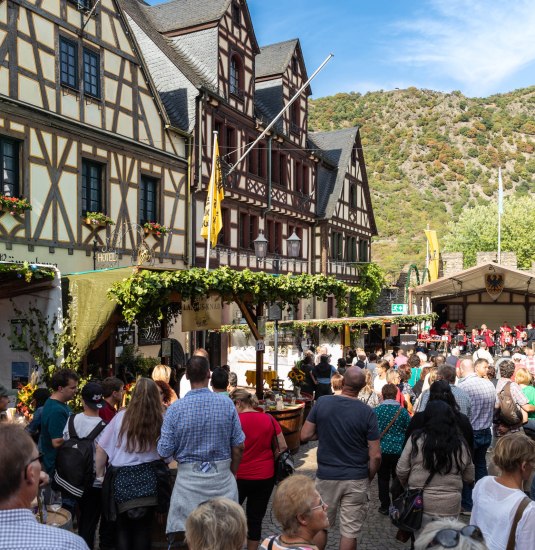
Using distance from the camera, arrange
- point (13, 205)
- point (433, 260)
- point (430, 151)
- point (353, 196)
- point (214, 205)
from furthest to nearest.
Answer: point (430, 151), point (353, 196), point (433, 260), point (214, 205), point (13, 205)

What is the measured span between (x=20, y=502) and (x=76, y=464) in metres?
3.08

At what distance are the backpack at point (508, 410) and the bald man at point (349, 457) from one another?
317 centimetres

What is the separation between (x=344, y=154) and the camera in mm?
31297

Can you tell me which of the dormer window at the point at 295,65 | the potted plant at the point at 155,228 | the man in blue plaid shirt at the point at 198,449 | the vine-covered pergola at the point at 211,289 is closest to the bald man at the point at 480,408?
the man in blue plaid shirt at the point at 198,449

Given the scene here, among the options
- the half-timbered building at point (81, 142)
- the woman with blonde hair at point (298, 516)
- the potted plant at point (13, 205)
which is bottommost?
the woman with blonde hair at point (298, 516)

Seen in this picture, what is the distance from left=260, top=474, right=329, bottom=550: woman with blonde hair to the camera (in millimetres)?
2904

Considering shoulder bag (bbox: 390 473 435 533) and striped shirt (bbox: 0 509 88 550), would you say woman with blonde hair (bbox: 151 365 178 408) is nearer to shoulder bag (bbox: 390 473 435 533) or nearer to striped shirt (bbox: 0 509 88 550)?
shoulder bag (bbox: 390 473 435 533)

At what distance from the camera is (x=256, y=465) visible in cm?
520

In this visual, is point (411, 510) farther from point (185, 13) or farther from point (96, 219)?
point (185, 13)

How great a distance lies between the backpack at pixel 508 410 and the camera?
24.2 feet

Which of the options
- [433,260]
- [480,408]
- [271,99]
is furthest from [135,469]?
[433,260]

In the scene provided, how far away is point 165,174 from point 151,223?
1860 millimetres

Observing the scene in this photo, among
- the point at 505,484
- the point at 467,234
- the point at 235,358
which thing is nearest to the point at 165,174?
the point at 235,358

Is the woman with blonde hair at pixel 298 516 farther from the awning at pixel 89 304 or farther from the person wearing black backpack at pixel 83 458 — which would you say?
the awning at pixel 89 304
